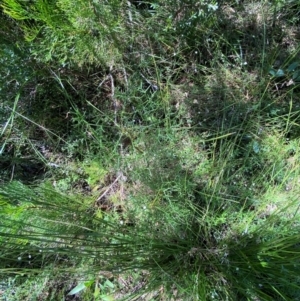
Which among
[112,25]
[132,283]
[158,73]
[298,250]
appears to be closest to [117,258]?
[132,283]

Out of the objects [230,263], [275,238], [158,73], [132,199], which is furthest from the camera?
[158,73]

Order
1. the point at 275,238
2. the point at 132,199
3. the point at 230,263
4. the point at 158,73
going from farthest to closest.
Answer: the point at 158,73, the point at 132,199, the point at 230,263, the point at 275,238

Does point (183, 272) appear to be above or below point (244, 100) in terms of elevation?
below

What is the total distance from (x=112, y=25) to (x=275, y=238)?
1.12 m

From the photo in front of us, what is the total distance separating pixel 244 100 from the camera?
5.77ft

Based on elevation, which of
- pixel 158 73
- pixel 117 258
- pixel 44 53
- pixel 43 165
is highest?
pixel 44 53

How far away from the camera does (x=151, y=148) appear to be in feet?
5.52

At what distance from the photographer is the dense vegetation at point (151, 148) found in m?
1.56

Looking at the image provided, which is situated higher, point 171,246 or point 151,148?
point 151,148

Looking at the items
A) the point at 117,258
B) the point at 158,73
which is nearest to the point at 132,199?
the point at 117,258

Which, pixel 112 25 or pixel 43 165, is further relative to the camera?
pixel 43 165

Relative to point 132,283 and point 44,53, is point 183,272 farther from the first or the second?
point 44,53

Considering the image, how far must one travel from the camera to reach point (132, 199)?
5.50ft

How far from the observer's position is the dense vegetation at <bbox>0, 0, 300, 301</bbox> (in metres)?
1.56
